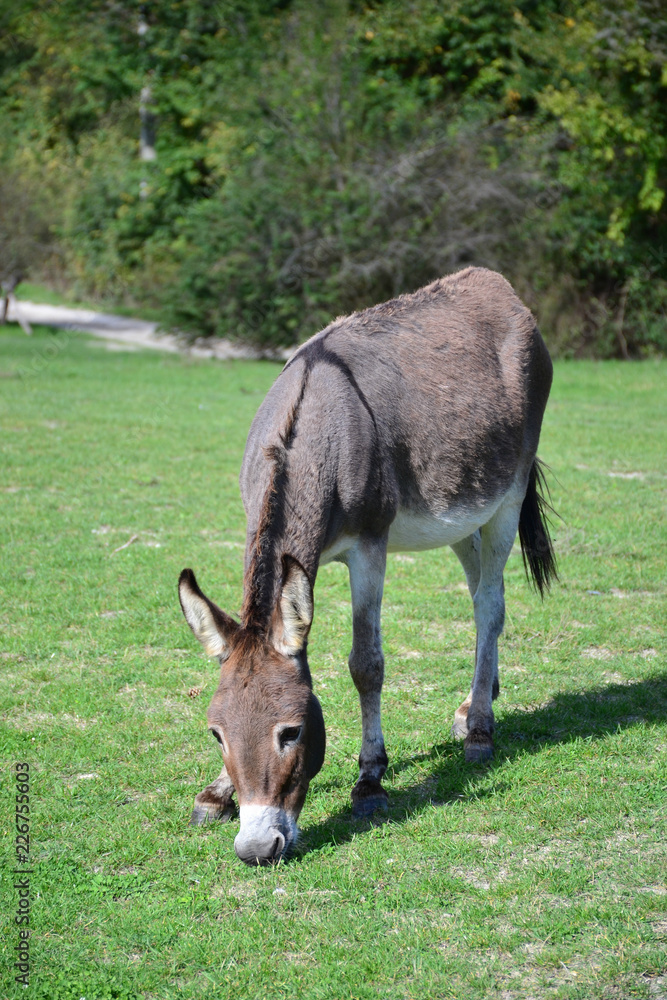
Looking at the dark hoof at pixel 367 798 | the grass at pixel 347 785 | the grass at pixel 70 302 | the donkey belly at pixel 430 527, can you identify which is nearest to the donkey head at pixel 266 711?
the grass at pixel 347 785

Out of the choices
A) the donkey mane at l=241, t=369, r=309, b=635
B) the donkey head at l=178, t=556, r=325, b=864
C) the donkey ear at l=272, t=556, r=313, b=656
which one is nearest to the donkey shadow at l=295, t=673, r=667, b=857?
the donkey head at l=178, t=556, r=325, b=864

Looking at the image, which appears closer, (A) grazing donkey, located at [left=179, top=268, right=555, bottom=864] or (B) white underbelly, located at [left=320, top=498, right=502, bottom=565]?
(A) grazing donkey, located at [left=179, top=268, right=555, bottom=864]

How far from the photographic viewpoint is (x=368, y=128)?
22547 millimetres

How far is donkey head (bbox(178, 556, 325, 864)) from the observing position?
3359 millimetres

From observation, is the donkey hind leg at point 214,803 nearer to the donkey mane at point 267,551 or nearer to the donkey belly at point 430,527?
the donkey mane at point 267,551

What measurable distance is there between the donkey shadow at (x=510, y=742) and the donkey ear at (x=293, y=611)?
2.99 ft

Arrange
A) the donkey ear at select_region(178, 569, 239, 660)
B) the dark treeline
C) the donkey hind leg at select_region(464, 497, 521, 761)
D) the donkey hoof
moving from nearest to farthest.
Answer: the donkey ear at select_region(178, 569, 239, 660) < the donkey hind leg at select_region(464, 497, 521, 761) < the donkey hoof < the dark treeline

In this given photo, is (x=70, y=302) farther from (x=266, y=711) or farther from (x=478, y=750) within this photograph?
(x=266, y=711)

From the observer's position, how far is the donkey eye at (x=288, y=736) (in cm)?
344

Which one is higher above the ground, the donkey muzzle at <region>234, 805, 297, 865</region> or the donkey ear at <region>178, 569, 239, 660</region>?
the donkey ear at <region>178, 569, 239, 660</region>

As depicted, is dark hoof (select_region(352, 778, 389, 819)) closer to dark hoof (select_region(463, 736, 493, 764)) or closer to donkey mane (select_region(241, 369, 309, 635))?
dark hoof (select_region(463, 736, 493, 764))

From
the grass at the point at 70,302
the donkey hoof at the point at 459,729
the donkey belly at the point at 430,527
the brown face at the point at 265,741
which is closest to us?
the brown face at the point at 265,741

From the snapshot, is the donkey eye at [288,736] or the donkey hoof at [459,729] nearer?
the donkey eye at [288,736]

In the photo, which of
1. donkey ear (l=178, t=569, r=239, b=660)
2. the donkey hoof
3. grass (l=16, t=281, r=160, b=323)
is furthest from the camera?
grass (l=16, t=281, r=160, b=323)
